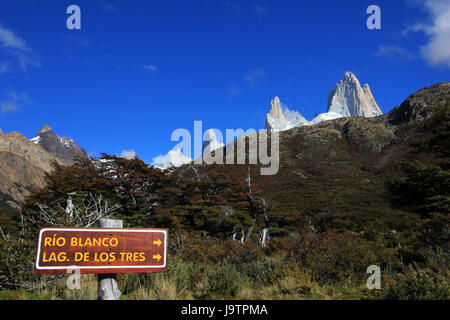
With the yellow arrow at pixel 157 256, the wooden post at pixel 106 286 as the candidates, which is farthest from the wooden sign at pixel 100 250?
the wooden post at pixel 106 286

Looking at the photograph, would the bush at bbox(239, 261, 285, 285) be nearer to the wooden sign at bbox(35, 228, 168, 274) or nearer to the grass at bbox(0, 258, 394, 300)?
the grass at bbox(0, 258, 394, 300)

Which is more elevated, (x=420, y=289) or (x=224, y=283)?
(x=420, y=289)

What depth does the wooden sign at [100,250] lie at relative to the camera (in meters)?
3.52

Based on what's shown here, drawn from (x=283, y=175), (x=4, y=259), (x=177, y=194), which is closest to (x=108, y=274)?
(x=4, y=259)

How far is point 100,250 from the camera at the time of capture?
3703mm

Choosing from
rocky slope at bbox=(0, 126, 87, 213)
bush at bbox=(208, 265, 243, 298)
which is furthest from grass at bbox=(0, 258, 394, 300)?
rocky slope at bbox=(0, 126, 87, 213)

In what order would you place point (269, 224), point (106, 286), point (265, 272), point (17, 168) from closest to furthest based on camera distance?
1. point (106, 286)
2. point (265, 272)
3. point (269, 224)
4. point (17, 168)

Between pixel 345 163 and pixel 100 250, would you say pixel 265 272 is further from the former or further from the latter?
pixel 345 163

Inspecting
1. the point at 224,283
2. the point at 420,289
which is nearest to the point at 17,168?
the point at 224,283

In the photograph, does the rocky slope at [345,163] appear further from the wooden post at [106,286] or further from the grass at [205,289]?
the wooden post at [106,286]

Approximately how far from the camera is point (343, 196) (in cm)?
3105
